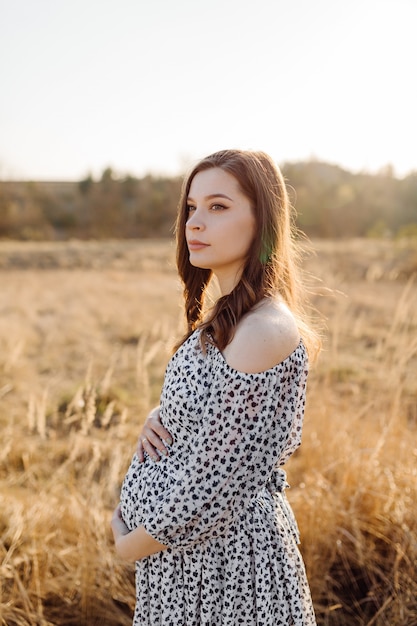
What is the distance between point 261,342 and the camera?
3.82 feet

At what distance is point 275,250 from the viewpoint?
1366 mm

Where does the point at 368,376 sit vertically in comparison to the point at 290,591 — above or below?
below

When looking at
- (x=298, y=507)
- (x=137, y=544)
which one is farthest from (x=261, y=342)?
(x=298, y=507)

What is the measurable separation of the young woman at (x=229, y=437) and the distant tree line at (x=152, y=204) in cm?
2643

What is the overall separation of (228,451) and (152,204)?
3189cm

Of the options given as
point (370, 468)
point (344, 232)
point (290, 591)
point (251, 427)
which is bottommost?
point (344, 232)

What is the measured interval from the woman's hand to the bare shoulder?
13.6 inches

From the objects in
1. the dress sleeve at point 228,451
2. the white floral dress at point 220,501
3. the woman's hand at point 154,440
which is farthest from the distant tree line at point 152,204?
the dress sleeve at point 228,451

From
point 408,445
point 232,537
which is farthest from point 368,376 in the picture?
point 232,537

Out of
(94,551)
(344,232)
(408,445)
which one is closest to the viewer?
(94,551)

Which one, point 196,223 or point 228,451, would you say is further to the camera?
point 196,223

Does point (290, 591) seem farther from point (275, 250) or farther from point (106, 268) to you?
point (106, 268)

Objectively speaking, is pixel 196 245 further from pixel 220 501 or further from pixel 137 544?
pixel 137 544

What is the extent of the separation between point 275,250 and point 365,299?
8.86m
